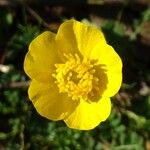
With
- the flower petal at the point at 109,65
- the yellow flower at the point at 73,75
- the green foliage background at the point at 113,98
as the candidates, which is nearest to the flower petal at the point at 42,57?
the yellow flower at the point at 73,75

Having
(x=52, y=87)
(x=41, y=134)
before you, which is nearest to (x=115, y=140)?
(x=41, y=134)

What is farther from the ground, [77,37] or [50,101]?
[77,37]

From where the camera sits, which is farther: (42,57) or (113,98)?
(113,98)

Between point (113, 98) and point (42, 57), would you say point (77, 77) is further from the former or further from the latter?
point (113, 98)

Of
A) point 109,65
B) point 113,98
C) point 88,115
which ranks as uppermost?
point 109,65

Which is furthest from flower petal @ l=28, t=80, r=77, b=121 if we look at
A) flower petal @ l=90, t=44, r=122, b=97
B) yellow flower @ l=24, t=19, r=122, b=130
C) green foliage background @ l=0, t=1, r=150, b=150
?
green foliage background @ l=0, t=1, r=150, b=150

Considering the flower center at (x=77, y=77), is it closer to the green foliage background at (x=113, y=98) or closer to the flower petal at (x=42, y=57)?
the flower petal at (x=42, y=57)

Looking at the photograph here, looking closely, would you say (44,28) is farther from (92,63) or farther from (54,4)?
(92,63)

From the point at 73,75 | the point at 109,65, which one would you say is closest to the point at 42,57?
the point at 73,75
